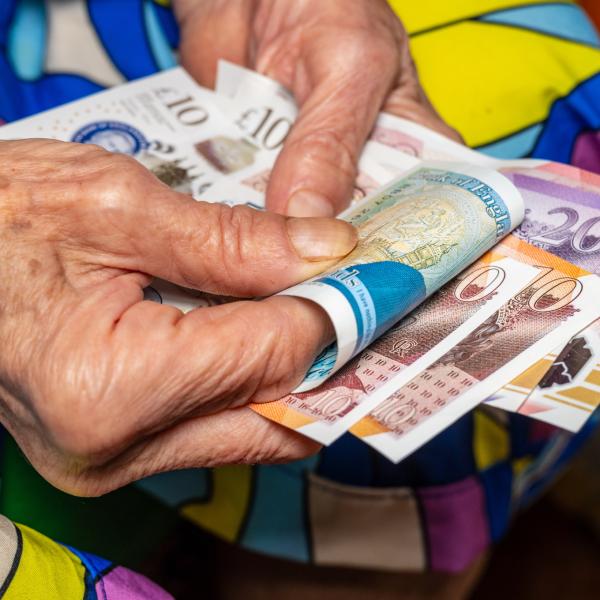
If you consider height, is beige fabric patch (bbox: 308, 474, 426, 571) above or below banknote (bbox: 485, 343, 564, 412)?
below

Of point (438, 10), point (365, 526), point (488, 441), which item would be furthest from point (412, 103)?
point (365, 526)

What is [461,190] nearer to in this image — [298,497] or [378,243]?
[378,243]

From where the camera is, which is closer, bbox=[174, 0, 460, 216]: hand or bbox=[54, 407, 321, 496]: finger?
bbox=[54, 407, 321, 496]: finger

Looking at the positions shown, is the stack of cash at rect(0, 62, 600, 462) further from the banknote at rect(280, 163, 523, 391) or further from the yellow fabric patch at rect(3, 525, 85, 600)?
the yellow fabric patch at rect(3, 525, 85, 600)

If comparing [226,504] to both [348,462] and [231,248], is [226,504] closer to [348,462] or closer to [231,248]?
[348,462]

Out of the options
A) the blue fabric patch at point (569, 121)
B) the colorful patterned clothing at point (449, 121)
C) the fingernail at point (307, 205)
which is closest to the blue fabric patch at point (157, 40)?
the colorful patterned clothing at point (449, 121)

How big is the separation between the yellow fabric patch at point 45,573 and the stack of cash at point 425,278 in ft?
0.60

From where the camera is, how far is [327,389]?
2.05ft

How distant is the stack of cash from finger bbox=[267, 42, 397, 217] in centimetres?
3

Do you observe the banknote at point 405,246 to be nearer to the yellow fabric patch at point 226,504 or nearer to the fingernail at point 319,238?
the fingernail at point 319,238

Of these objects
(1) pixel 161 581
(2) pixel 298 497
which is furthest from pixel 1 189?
(1) pixel 161 581

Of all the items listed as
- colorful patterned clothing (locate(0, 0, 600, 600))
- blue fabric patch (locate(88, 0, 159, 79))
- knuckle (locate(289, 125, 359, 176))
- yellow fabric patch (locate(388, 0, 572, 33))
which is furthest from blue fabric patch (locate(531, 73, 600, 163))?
blue fabric patch (locate(88, 0, 159, 79))

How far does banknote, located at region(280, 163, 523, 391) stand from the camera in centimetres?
59

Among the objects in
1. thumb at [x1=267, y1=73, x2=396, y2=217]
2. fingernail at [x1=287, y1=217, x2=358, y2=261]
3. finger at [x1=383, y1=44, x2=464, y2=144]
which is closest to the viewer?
fingernail at [x1=287, y1=217, x2=358, y2=261]
